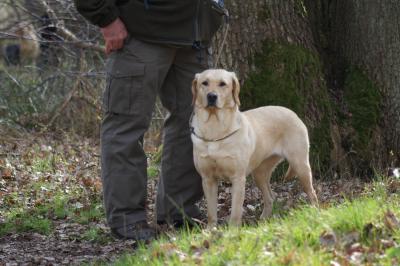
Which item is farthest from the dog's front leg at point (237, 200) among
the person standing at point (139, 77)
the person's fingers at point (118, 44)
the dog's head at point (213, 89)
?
the person's fingers at point (118, 44)

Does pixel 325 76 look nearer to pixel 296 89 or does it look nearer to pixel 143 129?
pixel 296 89

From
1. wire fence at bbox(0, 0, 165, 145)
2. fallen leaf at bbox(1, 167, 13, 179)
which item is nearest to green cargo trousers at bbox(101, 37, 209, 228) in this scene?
fallen leaf at bbox(1, 167, 13, 179)

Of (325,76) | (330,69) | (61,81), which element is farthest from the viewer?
(61,81)

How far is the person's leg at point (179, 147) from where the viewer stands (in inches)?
239

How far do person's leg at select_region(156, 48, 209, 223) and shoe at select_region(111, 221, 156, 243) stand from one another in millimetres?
312

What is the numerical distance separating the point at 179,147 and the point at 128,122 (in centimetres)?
65

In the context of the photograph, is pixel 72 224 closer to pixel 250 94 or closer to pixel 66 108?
pixel 250 94

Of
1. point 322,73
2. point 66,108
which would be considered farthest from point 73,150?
point 322,73

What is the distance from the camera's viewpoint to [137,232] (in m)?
5.88

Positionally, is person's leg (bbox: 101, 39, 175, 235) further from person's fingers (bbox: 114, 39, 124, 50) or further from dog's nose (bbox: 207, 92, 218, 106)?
dog's nose (bbox: 207, 92, 218, 106)

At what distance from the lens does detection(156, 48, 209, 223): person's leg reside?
19.9 feet

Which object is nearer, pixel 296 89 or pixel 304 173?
pixel 304 173

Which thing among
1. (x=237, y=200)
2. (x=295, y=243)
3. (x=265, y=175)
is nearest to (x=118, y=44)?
(x=237, y=200)

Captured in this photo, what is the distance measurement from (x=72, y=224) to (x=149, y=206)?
76cm
